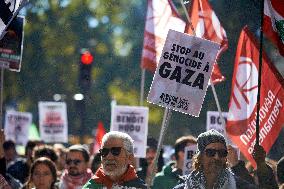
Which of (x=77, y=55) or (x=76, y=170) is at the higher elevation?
(x=77, y=55)

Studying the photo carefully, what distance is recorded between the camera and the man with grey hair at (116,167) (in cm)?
877

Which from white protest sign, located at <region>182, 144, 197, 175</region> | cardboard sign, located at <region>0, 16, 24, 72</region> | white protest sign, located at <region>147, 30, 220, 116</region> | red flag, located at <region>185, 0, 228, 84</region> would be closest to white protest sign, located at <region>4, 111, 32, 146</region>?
red flag, located at <region>185, 0, 228, 84</region>

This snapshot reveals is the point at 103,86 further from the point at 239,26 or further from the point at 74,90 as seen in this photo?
the point at 239,26

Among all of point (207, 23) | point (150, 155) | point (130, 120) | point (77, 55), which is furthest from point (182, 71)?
point (77, 55)

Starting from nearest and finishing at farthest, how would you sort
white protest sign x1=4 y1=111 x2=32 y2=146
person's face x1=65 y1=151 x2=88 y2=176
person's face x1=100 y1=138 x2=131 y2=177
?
person's face x1=100 y1=138 x2=131 y2=177, person's face x1=65 y1=151 x2=88 y2=176, white protest sign x1=4 y1=111 x2=32 y2=146

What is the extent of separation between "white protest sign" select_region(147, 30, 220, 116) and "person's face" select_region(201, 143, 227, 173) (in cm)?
126

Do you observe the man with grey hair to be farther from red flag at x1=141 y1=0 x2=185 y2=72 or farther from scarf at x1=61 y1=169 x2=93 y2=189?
red flag at x1=141 y1=0 x2=185 y2=72

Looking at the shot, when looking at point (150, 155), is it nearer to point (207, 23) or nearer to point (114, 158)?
point (207, 23)

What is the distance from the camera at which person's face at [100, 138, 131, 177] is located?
877 centimetres

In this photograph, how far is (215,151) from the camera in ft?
28.5

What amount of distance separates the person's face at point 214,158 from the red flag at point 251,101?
242cm

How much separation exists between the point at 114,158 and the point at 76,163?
2314 millimetres

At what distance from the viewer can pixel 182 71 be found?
393 inches

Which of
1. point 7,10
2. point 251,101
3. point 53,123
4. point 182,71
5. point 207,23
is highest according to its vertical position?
point 207,23
